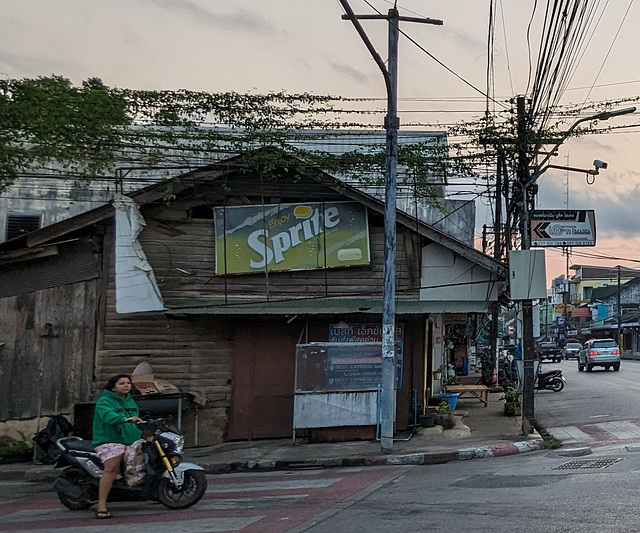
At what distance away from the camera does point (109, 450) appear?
8766mm

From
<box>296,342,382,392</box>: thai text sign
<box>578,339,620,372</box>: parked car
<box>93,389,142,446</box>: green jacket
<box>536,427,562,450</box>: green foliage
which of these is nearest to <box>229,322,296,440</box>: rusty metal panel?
<box>296,342,382,392</box>: thai text sign

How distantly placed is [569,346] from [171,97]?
190 feet

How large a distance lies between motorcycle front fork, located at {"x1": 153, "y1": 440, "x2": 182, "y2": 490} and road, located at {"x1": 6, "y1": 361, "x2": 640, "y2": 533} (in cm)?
36

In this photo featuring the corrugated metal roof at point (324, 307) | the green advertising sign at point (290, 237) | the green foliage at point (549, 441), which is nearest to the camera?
the green foliage at point (549, 441)

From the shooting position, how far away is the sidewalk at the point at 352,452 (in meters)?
13.6

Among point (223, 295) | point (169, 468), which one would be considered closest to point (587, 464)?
point (169, 468)

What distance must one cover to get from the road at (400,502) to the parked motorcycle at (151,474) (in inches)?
8.2

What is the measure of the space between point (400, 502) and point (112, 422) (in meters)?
3.46

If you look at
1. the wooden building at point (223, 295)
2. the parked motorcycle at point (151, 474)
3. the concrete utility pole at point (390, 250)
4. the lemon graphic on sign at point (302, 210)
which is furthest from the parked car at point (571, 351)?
the parked motorcycle at point (151, 474)

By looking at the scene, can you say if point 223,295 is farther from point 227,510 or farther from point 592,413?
point 592,413

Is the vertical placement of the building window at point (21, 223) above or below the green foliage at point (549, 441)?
above

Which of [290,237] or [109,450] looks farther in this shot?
[290,237]

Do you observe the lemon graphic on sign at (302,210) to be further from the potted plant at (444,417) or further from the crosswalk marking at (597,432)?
the crosswalk marking at (597,432)

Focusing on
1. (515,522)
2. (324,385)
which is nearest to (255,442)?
(324,385)
